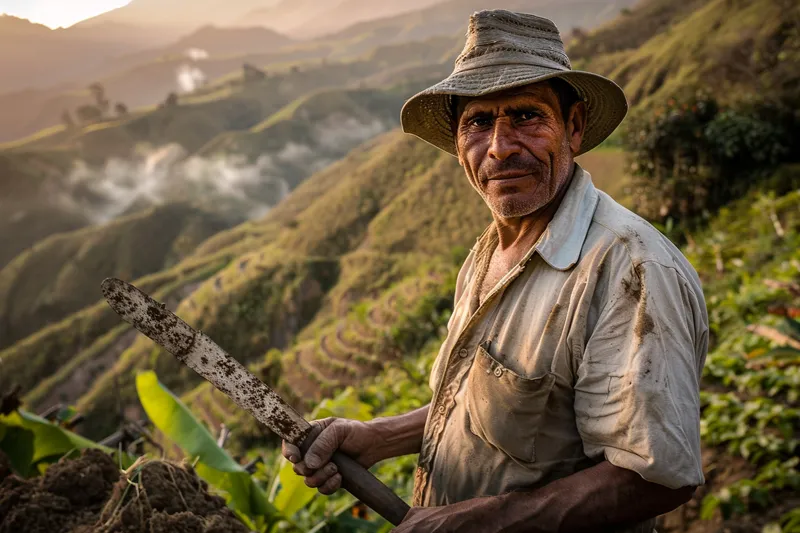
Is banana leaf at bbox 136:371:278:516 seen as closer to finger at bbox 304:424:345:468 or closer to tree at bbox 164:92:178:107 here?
finger at bbox 304:424:345:468

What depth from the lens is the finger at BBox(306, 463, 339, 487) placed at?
151 cm

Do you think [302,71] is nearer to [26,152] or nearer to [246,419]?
[26,152]

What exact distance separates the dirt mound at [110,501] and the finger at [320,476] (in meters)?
0.47

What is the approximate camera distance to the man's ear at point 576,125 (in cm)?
146

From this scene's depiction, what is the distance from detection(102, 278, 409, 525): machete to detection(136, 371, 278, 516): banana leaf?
133 cm

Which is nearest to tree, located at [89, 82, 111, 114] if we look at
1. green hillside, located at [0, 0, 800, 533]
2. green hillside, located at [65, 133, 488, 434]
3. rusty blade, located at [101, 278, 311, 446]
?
green hillside, located at [0, 0, 800, 533]

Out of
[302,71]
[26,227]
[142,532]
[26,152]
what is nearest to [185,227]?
[26,227]

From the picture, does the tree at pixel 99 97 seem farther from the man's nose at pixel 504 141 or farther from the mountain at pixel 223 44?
the man's nose at pixel 504 141

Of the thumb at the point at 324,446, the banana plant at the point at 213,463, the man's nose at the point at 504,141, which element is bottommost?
the banana plant at the point at 213,463

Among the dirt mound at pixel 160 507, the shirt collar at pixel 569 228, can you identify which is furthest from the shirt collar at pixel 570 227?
the dirt mound at pixel 160 507

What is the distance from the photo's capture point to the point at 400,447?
5.76ft

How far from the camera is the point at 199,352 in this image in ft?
4.69

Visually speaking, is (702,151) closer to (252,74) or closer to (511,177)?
(511,177)

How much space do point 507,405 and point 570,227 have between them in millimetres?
418
